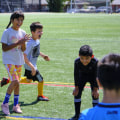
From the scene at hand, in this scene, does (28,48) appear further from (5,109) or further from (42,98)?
(5,109)

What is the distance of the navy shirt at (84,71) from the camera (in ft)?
15.5

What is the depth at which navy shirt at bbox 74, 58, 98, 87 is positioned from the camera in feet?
15.5

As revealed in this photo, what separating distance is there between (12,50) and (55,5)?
80089 mm

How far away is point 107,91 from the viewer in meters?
2.04

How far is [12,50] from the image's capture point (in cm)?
527

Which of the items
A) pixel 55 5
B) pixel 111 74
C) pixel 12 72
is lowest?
pixel 12 72

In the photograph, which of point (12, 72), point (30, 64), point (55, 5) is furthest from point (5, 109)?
point (55, 5)

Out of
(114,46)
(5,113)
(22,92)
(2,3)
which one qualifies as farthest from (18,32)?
(2,3)

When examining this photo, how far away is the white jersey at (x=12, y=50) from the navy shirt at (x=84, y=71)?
1086mm

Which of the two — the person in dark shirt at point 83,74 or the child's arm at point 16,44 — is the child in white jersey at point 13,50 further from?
the person in dark shirt at point 83,74

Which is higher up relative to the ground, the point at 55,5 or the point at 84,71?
the point at 55,5

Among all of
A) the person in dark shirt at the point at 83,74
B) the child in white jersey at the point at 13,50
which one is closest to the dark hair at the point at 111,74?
the person in dark shirt at the point at 83,74

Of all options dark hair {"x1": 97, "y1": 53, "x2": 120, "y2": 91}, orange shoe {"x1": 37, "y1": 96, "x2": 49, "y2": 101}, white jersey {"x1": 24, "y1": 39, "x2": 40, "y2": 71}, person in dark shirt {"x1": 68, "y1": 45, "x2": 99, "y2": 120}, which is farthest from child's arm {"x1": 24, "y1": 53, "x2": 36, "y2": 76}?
dark hair {"x1": 97, "y1": 53, "x2": 120, "y2": 91}

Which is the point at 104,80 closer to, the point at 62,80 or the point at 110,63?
the point at 110,63
